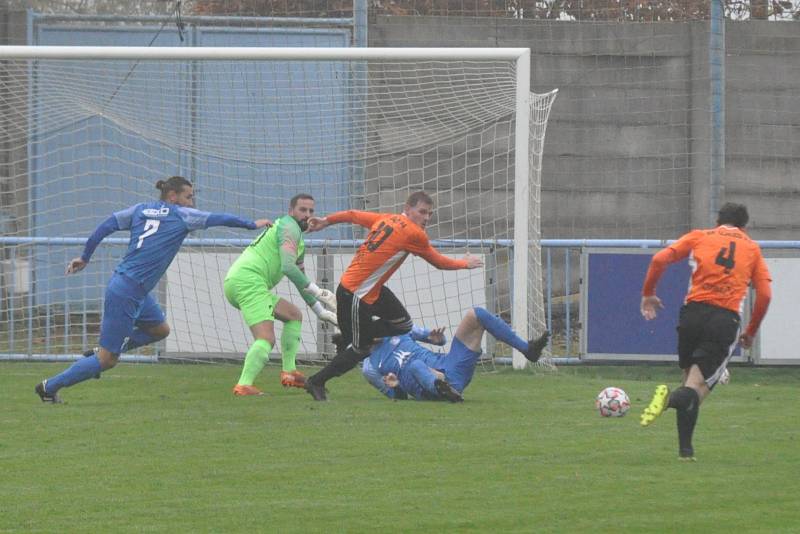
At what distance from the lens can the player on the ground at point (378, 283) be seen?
11836 mm

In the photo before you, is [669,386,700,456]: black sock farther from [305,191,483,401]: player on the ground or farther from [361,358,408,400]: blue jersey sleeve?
[361,358,408,400]: blue jersey sleeve

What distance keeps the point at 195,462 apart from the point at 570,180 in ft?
32.3

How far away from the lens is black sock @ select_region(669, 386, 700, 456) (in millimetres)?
8633

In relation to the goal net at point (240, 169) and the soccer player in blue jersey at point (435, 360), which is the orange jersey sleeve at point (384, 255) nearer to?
the soccer player in blue jersey at point (435, 360)

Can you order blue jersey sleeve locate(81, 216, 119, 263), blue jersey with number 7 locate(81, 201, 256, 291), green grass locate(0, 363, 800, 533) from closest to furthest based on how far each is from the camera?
green grass locate(0, 363, 800, 533), blue jersey with number 7 locate(81, 201, 256, 291), blue jersey sleeve locate(81, 216, 119, 263)

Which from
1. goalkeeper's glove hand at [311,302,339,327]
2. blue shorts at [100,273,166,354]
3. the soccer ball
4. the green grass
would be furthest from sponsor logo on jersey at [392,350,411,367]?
blue shorts at [100,273,166,354]

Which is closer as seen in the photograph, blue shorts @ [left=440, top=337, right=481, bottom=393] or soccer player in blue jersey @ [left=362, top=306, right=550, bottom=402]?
soccer player in blue jersey @ [left=362, top=306, right=550, bottom=402]

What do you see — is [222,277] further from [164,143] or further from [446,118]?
[446,118]

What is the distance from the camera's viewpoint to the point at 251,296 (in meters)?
12.9

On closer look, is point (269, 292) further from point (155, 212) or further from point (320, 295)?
point (155, 212)

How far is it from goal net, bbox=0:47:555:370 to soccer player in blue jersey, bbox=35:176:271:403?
124 inches

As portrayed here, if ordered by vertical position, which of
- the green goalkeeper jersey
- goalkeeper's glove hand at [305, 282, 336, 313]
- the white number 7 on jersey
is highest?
the white number 7 on jersey

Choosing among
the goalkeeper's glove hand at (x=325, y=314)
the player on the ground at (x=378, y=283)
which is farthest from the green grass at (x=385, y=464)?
the goalkeeper's glove hand at (x=325, y=314)

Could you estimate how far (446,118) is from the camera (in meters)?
15.8
